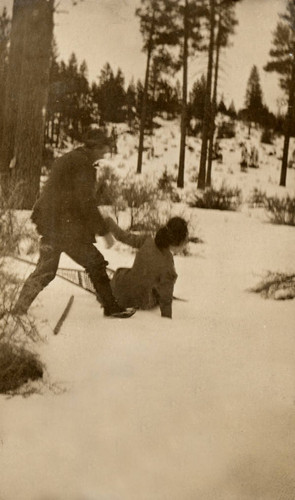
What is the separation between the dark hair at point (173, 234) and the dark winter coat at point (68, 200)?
482 millimetres

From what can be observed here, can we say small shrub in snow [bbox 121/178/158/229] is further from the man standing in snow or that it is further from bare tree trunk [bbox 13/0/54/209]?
the man standing in snow

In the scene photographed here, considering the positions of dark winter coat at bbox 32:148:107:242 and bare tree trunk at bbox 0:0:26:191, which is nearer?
dark winter coat at bbox 32:148:107:242

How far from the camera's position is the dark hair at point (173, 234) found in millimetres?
3336

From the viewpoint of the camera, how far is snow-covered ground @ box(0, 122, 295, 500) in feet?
5.59

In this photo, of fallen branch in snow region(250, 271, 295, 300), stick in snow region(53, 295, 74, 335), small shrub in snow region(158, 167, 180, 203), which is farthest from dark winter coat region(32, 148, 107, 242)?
small shrub in snow region(158, 167, 180, 203)

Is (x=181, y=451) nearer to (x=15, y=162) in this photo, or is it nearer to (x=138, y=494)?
(x=138, y=494)

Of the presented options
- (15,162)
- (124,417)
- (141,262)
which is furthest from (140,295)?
(15,162)

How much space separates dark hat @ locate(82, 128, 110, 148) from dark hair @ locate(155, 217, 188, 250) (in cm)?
64

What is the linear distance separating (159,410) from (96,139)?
171 cm

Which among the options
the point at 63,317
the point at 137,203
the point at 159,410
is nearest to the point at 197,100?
the point at 137,203

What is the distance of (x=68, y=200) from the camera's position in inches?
125

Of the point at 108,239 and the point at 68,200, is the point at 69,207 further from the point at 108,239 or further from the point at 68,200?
the point at 108,239

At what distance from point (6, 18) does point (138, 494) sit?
15.1ft

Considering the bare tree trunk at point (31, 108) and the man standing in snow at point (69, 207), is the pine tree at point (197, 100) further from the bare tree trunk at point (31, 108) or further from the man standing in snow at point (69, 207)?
the man standing in snow at point (69, 207)
